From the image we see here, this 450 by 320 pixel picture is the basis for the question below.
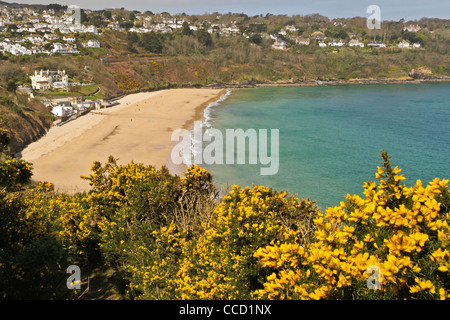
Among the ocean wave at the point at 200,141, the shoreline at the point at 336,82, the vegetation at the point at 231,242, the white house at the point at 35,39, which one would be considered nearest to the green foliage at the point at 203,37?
the shoreline at the point at 336,82

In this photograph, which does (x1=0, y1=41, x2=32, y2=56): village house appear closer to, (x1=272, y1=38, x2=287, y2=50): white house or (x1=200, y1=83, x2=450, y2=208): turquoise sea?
(x1=200, y1=83, x2=450, y2=208): turquoise sea

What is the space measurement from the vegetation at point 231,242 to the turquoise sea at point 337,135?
12014mm

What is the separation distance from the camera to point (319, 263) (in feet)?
16.4

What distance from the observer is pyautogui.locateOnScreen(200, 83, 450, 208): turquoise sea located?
1359 inches

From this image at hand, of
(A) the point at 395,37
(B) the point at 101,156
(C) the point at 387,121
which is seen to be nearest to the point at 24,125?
(B) the point at 101,156

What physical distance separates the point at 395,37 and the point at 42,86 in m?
198

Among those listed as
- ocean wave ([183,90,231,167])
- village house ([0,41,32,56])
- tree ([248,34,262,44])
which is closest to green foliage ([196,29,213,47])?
tree ([248,34,262,44])

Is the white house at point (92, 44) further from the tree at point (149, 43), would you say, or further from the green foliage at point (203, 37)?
the green foliage at point (203, 37)

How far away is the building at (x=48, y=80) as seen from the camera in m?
76.7

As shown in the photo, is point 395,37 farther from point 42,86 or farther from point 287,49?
point 42,86

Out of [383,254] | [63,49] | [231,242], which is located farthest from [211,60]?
[383,254]

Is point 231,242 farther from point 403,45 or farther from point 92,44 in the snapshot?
point 403,45

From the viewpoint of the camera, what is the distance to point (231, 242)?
26.6 feet

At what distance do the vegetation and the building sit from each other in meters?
71.9
